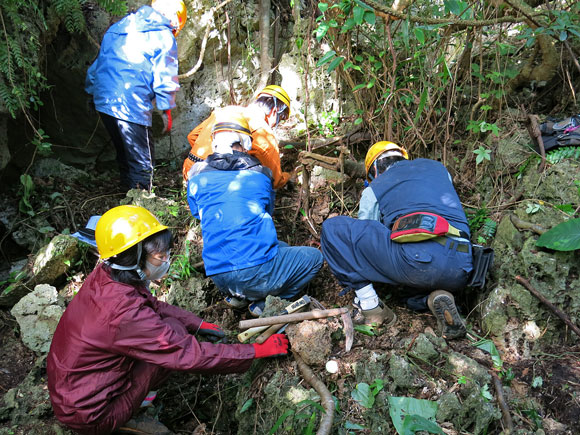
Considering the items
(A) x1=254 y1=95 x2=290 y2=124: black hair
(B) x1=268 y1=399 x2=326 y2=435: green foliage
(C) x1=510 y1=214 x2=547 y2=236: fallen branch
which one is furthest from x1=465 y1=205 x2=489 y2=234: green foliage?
(A) x1=254 y1=95 x2=290 y2=124: black hair

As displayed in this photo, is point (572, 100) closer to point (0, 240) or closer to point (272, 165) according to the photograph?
point (272, 165)

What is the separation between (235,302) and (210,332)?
1.80 feet

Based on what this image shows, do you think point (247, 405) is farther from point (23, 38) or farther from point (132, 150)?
point (23, 38)

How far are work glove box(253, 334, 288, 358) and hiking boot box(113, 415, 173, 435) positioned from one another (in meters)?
0.94

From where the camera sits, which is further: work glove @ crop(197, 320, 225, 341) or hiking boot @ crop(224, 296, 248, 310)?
hiking boot @ crop(224, 296, 248, 310)

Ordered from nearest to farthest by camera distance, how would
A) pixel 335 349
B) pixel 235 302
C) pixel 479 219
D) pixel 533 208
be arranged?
pixel 335 349 → pixel 533 208 → pixel 235 302 → pixel 479 219

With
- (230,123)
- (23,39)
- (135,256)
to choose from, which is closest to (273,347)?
(135,256)

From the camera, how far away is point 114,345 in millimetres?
2512

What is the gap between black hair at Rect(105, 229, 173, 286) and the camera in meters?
2.59

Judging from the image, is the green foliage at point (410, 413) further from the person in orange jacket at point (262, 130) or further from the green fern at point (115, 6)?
the green fern at point (115, 6)

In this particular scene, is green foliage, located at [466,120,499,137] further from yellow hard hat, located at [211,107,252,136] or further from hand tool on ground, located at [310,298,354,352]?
hand tool on ground, located at [310,298,354,352]

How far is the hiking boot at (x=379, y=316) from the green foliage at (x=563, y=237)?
3.95ft

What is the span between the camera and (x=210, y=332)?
324 cm

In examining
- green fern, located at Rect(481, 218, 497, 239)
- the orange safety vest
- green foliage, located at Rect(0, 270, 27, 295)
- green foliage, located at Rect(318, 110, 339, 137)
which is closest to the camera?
green fern, located at Rect(481, 218, 497, 239)
